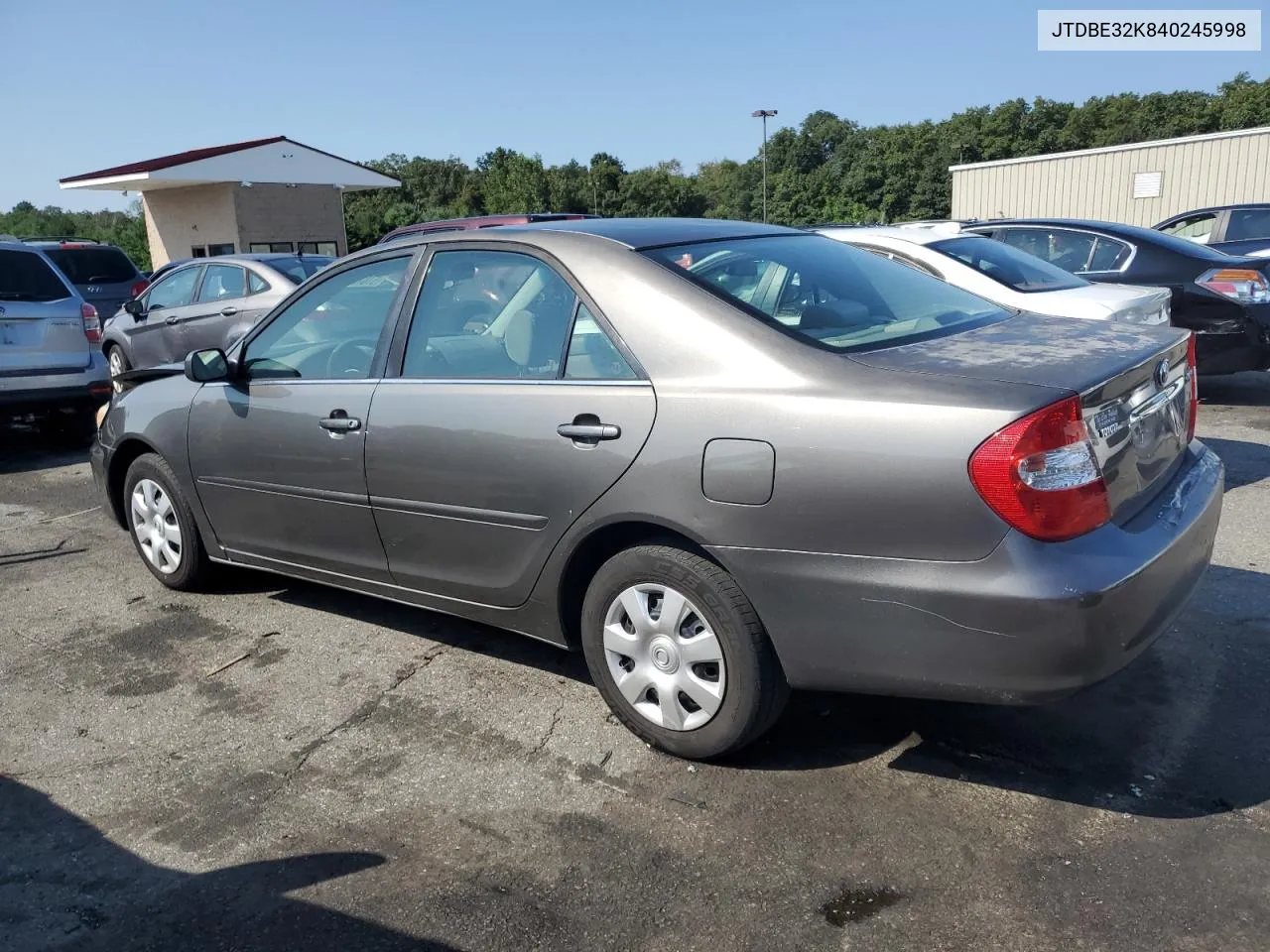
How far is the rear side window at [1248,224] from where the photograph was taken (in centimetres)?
1210

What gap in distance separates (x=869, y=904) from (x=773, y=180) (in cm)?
9775

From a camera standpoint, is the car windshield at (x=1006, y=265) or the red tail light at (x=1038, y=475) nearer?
the red tail light at (x=1038, y=475)

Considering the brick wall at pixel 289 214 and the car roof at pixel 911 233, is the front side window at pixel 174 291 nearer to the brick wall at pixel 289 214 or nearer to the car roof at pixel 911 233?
the car roof at pixel 911 233

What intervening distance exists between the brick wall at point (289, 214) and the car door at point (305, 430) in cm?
2575

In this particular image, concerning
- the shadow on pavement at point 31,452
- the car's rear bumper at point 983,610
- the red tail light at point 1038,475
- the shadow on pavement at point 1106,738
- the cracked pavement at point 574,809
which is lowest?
the shadow on pavement at point 1106,738

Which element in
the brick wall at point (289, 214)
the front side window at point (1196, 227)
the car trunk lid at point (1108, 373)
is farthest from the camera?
the brick wall at point (289, 214)

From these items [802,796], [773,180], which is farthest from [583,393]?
[773,180]

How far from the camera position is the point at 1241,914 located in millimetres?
2498

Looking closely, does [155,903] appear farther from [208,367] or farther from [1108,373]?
[1108,373]

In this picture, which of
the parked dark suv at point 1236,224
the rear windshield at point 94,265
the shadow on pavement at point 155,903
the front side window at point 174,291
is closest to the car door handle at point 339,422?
the shadow on pavement at point 155,903

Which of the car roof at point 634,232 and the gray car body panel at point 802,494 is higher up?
the car roof at point 634,232

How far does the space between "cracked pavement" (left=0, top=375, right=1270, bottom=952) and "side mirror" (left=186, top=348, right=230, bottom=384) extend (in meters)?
1.14

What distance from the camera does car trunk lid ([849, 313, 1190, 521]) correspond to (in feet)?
9.29

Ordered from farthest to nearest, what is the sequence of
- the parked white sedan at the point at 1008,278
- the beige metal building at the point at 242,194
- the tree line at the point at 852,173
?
the tree line at the point at 852,173 → the beige metal building at the point at 242,194 → the parked white sedan at the point at 1008,278
